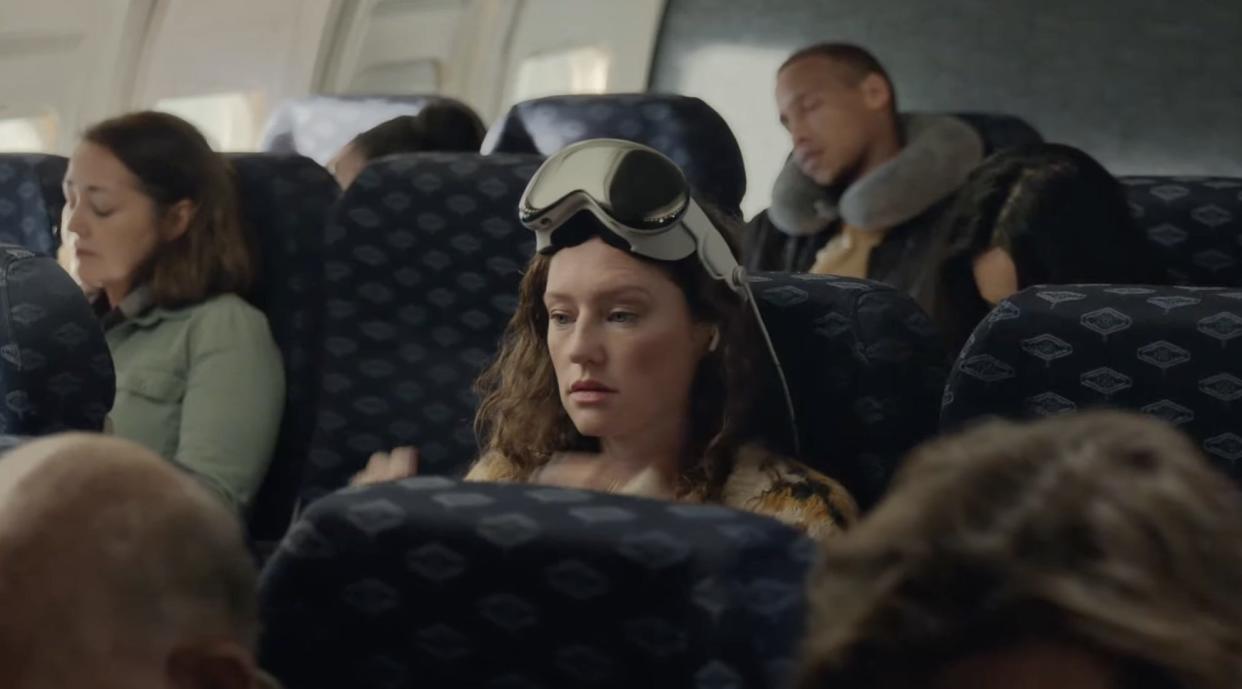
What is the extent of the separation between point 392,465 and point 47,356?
532 millimetres

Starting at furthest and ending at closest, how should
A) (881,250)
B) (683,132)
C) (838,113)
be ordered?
(838,113) < (881,250) < (683,132)

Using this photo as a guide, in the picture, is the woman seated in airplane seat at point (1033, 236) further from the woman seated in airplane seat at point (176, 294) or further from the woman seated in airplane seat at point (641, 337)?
the woman seated in airplane seat at point (176, 294)

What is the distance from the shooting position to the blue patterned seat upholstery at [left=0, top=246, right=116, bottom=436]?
218 cm

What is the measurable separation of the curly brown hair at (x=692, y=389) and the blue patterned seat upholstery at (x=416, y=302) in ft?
0.70

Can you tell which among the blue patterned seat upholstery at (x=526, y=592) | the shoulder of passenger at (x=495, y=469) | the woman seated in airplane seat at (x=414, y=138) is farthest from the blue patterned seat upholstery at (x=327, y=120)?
the blue patterned seat upholstery at (x=526, y=592)

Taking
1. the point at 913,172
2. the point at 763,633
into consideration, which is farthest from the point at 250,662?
the point at 913,172

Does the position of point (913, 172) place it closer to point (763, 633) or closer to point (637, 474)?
point (637, 474)

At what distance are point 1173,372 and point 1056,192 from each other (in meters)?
1.06

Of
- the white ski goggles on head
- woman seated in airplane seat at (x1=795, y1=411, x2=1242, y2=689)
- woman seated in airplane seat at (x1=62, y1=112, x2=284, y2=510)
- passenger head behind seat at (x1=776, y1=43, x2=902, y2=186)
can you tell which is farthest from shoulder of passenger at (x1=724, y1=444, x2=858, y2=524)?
passenger head behind seat at (x1=776, y1=43, x2=902, y2=186)

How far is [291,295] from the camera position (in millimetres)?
2850

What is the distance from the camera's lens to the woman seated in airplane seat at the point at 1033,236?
8.09 ft

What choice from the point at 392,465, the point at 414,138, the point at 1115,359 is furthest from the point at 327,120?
the point at 1115,359

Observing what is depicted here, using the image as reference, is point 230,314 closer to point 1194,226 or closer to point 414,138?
point 414,138

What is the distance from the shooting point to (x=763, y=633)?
1080 millimetres
